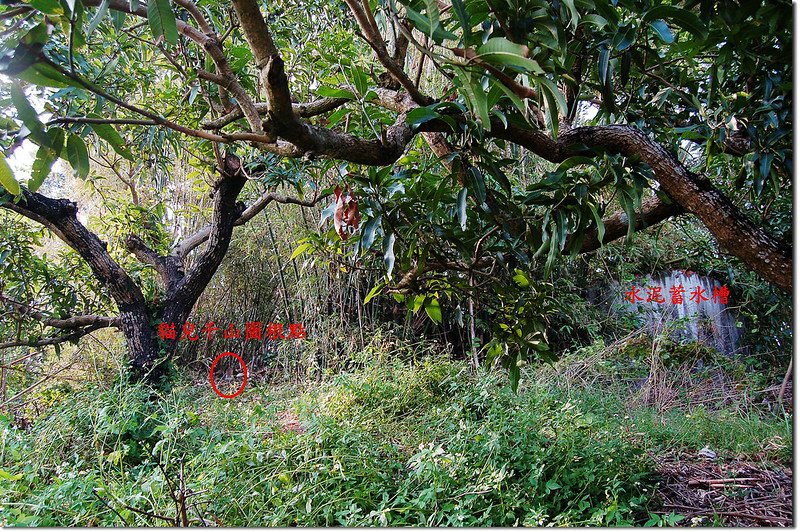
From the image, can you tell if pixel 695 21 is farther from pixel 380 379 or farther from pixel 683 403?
pixel 683 403

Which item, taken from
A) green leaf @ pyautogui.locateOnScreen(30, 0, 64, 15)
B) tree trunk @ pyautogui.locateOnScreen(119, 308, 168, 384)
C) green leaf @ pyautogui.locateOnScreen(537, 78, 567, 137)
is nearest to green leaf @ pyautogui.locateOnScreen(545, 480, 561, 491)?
green leaf @ pyautogui.locateOnScreen(537, 78, 567, 137)

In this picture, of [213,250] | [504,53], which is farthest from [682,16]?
[213,250]

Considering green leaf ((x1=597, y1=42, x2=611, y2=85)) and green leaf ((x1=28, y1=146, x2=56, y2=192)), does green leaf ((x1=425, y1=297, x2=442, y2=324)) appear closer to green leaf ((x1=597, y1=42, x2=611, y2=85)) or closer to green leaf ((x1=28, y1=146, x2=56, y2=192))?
green leaf ((x1=597, y1=42, x2=611, y2=85))

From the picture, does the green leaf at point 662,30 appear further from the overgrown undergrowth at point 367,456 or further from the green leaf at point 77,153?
the overgrown undergrowth at point 367,456

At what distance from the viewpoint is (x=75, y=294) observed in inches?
105

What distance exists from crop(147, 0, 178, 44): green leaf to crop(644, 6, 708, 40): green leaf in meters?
0.78

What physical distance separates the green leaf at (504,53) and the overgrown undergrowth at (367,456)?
3.26 ft

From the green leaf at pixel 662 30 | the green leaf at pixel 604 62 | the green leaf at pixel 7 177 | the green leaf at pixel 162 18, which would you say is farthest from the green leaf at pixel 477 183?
the green leaf at pixel 7 177

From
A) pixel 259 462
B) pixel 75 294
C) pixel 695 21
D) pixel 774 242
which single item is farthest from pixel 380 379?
pixel 695 21

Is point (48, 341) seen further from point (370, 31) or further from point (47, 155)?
point (370, 31)

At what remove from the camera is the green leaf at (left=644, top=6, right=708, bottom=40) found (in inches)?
34.4

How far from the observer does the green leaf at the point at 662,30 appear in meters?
0.85

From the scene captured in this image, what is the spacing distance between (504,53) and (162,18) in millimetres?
427

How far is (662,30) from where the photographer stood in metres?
0.87
